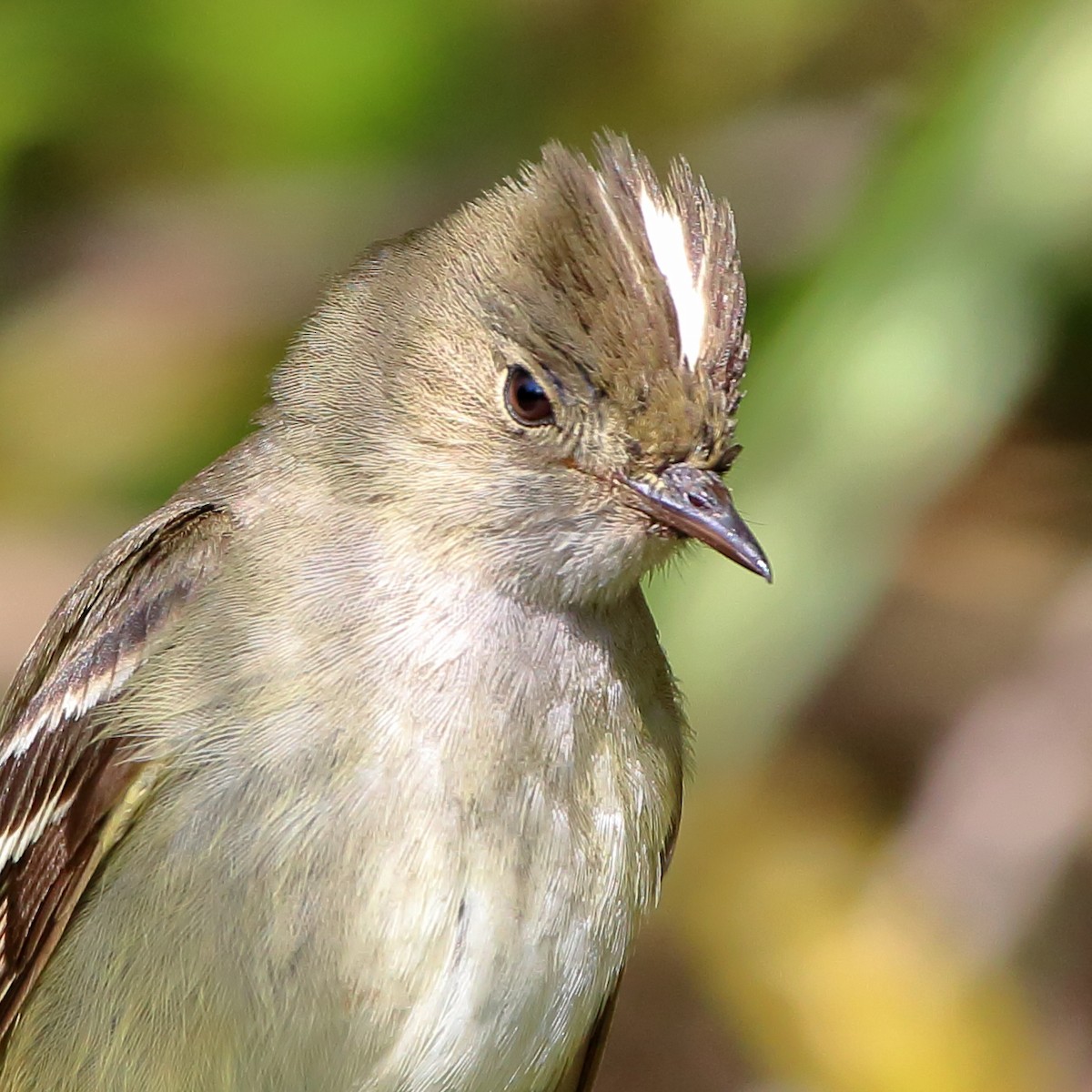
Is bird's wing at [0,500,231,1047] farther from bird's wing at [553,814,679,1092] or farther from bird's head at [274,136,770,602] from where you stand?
bird's wing at [553,814,679,1092]

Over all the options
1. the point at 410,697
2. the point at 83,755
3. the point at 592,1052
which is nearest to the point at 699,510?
the point at 410,697

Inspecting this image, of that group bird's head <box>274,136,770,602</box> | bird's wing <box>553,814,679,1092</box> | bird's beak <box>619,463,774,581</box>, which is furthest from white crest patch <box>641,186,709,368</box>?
bird's wing <box>553,814,679,1092</box>

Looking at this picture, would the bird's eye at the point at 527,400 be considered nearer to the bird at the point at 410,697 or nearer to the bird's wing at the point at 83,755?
the bird at the point at 410,697

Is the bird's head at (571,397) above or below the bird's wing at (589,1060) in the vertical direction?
above

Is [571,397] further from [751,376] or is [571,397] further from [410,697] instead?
[751,376]

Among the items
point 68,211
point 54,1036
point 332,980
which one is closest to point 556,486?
point 332,980

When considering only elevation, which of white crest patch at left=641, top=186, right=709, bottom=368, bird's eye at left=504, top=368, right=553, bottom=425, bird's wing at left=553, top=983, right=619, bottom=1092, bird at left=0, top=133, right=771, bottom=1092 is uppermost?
white crest patch at left=641, top=186, right=709, bottom=368

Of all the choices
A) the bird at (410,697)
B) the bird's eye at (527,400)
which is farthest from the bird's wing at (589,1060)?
the bird's eye at (527,400)
